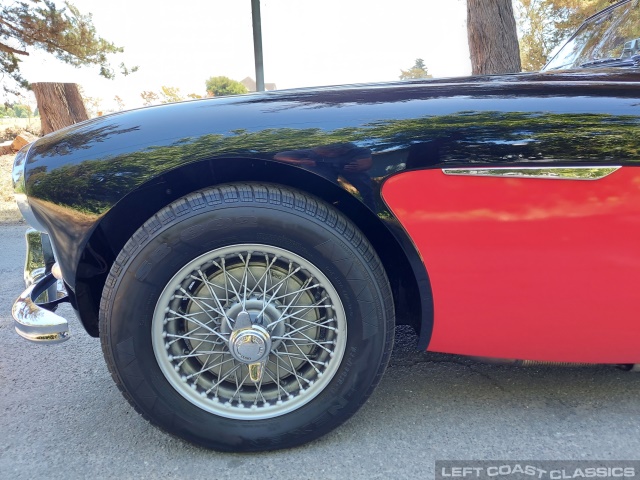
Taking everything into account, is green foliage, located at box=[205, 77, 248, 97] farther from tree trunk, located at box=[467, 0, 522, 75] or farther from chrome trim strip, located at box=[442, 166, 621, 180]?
chrome trim strip, located at box=[442, 166, 621, 180]

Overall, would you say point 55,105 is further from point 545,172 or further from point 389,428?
point 545,172

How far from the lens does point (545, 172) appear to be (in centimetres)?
157

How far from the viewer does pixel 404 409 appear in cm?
201

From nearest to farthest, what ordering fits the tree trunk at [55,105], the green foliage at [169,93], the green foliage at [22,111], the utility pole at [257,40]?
the utility pole at [257,40] < the tree trunk at [55,105] < the green foliage at [22,111] < the green foliage at [169,93]

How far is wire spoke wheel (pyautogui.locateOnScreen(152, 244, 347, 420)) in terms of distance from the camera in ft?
5.62

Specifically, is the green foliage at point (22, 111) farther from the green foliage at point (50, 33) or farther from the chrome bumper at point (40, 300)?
the chrome bumper at point (40, 300)

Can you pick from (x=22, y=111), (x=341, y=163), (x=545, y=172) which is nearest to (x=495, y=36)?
(x=545, y=172)

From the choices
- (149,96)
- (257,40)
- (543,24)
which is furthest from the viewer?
(543,24)

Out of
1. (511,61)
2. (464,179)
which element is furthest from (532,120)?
(511,61)

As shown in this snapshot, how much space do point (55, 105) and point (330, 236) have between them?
860cm

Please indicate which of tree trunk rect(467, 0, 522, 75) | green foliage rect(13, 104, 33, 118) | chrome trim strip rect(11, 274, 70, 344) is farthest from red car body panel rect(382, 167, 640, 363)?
green foliage rect(13, 104, 33, 118)

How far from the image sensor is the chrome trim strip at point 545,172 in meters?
1.56

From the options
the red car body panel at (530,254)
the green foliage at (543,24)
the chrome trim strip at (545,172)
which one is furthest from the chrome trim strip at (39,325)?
the green foliage at (543,24)

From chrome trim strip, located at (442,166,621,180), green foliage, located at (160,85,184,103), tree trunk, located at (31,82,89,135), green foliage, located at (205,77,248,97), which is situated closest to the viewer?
chrome trim strip, located at (442,166,621,180)
